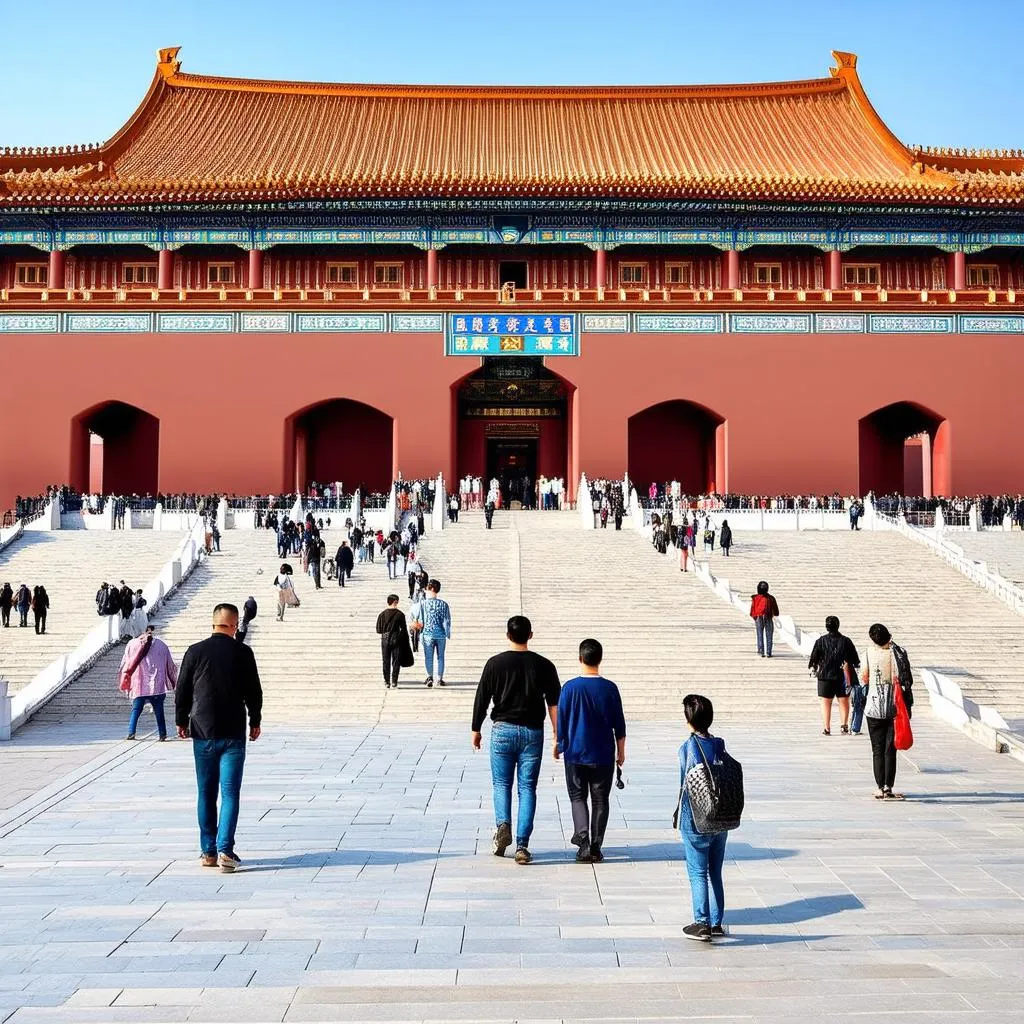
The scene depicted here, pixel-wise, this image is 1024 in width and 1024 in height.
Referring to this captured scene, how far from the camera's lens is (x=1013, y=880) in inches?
208

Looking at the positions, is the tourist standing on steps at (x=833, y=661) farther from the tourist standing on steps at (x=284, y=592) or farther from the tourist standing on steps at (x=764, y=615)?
the tourist standing on steps at (x=284, y=592)

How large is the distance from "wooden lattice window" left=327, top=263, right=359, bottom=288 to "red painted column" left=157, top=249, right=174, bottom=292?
402cm

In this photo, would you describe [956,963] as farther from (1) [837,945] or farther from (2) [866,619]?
(2) [866,619]

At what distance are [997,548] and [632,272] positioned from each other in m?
13.0

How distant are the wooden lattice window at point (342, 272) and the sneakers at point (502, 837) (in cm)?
2551

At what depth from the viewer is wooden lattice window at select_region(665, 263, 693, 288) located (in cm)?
2961

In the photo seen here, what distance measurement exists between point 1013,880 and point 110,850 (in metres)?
4.47

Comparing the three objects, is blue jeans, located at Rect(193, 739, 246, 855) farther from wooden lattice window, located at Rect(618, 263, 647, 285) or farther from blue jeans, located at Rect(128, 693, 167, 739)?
wooden lattice window, located at Rect(618, 263, 647, 285)

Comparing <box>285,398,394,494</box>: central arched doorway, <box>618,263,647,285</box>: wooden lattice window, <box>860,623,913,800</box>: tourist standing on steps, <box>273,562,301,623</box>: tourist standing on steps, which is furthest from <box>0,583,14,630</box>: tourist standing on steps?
<box>618,263,647,285</box>: wooden lattice window

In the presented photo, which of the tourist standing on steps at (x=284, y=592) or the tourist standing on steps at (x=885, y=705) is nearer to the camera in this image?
the tourist standing on steps at (x=885, y=705)

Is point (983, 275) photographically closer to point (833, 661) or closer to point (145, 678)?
point (833, 661)

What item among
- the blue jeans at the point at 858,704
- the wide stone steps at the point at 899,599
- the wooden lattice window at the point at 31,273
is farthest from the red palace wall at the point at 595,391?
the blue jeans at the point at 858,704

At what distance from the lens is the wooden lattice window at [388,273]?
97.3 ft

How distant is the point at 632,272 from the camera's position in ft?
97.5
